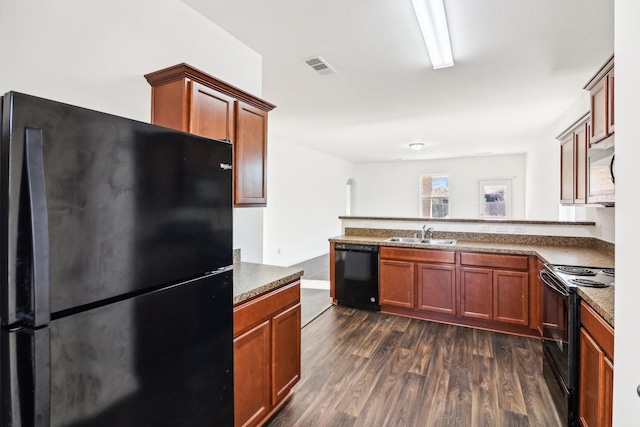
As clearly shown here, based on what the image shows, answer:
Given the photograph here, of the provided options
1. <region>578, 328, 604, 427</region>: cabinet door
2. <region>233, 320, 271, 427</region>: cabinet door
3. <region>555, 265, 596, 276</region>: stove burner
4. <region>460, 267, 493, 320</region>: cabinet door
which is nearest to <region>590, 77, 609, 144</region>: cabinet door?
<region>555, 265, 596, 276</region>: stove burner

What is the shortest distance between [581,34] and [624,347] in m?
2.43

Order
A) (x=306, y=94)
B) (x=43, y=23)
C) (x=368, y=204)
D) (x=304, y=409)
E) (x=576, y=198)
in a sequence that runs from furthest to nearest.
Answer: (x=368, y=204) → (x=306, y=94) → (x=576, y=198) → (x=304, y=409) → (x=43, y=23)

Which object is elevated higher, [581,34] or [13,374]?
[581,34]

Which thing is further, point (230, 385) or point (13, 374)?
point (230, 385)

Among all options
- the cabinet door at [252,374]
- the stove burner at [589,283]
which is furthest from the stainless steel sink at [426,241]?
the cabinet door at [252,374]

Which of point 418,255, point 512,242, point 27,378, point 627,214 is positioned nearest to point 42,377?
point 27,378

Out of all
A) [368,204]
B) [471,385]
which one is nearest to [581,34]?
[471,385]

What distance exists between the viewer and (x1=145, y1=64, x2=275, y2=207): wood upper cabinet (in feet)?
5.68

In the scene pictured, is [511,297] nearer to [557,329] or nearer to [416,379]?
[557,329]

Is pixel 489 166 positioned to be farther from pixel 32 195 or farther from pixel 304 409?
pixel 32 195

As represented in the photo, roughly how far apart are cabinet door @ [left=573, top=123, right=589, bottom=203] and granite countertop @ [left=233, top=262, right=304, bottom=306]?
253 centimetres

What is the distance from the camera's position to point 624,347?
1032 mm

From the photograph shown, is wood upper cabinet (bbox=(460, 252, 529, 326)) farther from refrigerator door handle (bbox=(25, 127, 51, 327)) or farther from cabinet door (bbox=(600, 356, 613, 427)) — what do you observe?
refrigerator door handle (bbox=(25, 127, 51, 327))

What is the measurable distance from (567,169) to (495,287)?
1.40 metres
